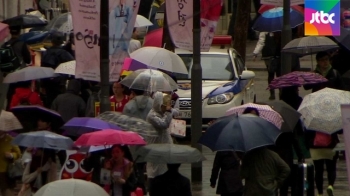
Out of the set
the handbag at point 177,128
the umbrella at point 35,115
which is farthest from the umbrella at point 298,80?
the umbrella at point 35,115

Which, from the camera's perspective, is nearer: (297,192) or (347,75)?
(297,192)

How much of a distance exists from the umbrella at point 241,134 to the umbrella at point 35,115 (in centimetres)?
198

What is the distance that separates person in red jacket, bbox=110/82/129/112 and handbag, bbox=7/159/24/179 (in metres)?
3.25

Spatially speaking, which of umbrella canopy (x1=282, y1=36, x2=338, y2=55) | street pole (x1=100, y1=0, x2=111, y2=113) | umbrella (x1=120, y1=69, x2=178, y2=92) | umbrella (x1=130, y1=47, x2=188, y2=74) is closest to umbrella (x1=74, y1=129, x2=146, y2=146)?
street pole (x1=100, y1=0, x2=111, y2=113)

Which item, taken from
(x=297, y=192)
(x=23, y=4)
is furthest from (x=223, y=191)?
(x=23, y=4)

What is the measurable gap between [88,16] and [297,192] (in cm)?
339

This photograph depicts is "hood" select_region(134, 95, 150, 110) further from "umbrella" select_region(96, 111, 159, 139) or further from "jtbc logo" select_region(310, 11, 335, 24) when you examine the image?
"jtbc logo" select_region(310, 11, 335, 24)

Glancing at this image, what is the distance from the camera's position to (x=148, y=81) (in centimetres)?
1756

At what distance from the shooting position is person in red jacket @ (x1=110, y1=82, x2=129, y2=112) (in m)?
17.7

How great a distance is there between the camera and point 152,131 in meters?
15.9

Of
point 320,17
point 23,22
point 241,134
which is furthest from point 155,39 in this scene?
point 241,134

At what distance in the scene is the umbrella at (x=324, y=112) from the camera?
15.9 metres

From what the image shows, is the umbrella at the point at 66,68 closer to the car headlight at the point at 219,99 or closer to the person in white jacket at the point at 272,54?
the car headlight at the point at 219,99

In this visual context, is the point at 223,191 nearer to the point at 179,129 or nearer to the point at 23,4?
the point at 179,129
